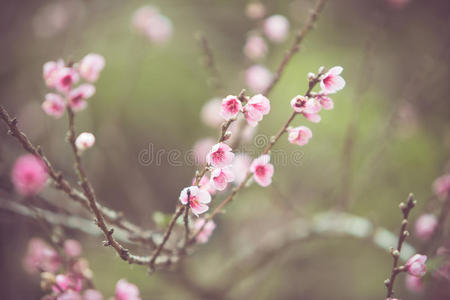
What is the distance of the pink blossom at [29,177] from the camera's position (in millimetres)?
991

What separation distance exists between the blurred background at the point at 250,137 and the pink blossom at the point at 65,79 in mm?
751

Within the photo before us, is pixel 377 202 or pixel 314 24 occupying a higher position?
pixel 377 202

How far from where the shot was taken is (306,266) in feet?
8.10

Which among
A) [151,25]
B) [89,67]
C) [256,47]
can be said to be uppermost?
[151,25]

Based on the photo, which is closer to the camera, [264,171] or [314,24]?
[264,171]

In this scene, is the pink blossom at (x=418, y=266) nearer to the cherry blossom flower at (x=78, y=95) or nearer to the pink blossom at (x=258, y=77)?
the cherry blossom flower at (x=78, y=95)

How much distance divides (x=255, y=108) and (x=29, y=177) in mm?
777

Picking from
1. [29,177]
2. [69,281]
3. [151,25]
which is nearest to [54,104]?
[29,177]

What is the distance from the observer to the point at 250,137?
161 centimetres

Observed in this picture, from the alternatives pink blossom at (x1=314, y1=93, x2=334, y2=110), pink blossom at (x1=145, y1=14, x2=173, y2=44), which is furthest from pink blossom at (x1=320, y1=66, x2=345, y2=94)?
pink blossom at (x1=145, y1=14, x2=173, y2=44)

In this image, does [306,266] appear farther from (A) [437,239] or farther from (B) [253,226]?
(A) [437,239]

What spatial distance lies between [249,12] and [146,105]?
1859mm

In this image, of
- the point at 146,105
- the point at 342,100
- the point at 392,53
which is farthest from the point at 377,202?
the point at 146,105

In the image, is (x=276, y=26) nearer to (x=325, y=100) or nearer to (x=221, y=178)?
(x=325, y=100)
